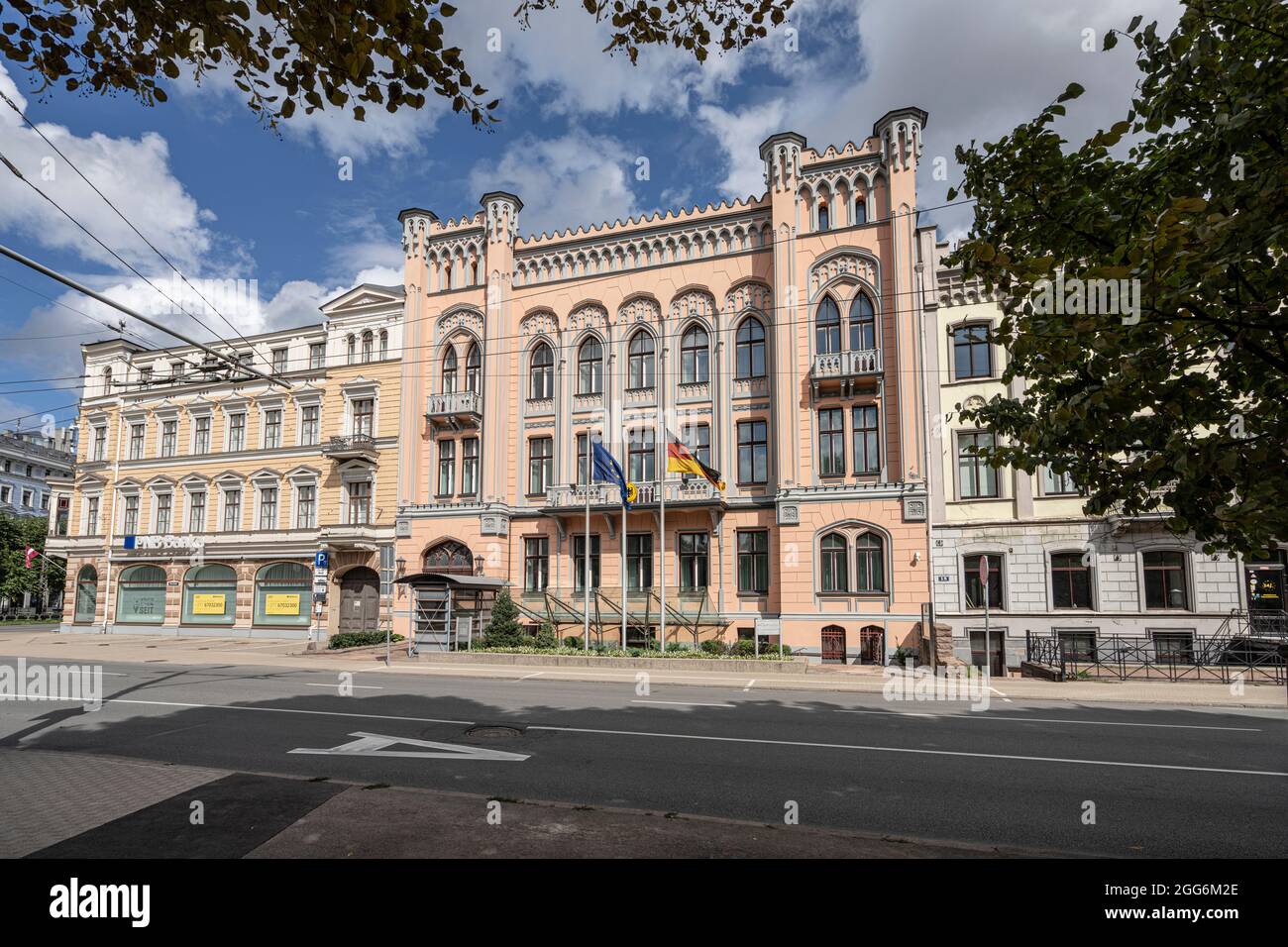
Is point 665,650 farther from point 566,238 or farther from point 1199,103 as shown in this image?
point 1199,103

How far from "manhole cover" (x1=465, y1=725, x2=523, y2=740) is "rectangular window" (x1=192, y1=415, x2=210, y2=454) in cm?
3263

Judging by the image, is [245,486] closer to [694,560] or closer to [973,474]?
[694,560]

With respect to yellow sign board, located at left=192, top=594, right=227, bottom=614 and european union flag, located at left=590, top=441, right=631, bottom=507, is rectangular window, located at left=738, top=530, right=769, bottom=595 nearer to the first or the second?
european union flag, located at left=590, top=441, right=631, bottom=507

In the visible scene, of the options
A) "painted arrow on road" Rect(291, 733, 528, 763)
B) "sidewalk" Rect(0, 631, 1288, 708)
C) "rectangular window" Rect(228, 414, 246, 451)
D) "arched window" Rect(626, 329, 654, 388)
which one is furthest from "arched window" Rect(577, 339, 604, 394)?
"painted arrow on road" Rect(291, 733, 528, 763)

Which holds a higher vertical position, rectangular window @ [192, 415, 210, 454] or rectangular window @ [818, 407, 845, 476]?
rectangular window @ [192, 415, 210, 454]

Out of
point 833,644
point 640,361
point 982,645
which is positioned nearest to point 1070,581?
point 982,645

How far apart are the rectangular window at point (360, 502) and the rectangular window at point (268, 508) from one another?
4585mm

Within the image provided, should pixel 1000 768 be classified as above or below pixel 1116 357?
below

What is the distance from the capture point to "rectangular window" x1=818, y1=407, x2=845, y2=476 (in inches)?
1016

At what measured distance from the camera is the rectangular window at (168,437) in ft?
123

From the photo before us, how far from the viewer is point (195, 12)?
176 inches

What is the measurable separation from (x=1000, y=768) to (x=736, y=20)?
8.71m

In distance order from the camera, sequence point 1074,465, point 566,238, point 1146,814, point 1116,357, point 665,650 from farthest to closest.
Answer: point 566,238 < point 665,650 < point 1146,814 < point 1074,465 < point 1116,357

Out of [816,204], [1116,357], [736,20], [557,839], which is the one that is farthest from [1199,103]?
[816,204]
